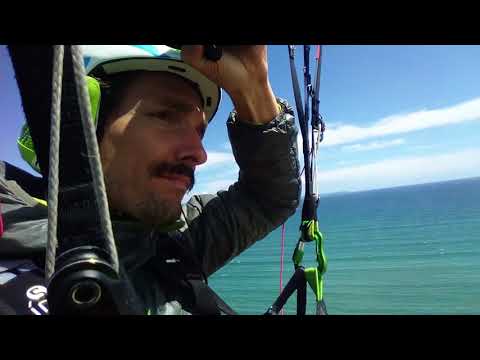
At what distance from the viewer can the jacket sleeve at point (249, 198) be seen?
170cm

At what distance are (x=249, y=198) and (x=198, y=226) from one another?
29cm

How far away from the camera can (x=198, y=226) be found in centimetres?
180

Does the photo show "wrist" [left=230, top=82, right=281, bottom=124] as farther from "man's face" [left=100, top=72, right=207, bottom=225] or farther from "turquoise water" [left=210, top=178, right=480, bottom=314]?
"turquoise water" [left=210, top=178, right=480, bottom=314]

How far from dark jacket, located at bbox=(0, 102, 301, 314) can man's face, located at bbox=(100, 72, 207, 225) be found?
9 cm

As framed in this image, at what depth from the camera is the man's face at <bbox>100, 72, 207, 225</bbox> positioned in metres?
1.28

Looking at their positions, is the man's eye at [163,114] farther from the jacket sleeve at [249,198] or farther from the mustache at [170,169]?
the jacket sleeve at [249,198]

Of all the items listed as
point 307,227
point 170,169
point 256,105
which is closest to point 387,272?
point 307,227

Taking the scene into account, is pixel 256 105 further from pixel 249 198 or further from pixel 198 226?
pixel 198 226

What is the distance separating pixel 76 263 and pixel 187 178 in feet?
2.59

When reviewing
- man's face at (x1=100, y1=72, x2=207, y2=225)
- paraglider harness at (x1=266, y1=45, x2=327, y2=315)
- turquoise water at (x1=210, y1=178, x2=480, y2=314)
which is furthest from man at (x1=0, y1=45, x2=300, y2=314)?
turquoise water at (x1=210, y1=178, x2=480, y2=314)
